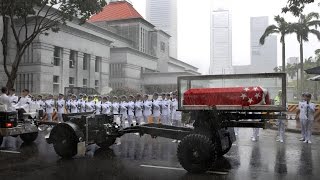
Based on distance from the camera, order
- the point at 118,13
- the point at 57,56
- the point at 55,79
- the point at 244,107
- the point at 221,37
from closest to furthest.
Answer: the point at 244,107 → the point at 55,79 → the point at 57,56 → the point at 118,13 → the point at 221,37

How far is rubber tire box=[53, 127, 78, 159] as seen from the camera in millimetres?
10273

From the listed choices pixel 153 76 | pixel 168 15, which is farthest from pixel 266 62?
pixel 153 76

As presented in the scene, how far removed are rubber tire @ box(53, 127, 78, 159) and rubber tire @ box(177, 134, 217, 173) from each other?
10.7 feet

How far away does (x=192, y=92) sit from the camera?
29.4ft

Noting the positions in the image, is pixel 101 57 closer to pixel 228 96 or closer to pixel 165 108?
pixel 165 108

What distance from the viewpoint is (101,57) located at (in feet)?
131

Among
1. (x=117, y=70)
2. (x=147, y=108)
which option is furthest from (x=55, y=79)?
(x=147, y=108)

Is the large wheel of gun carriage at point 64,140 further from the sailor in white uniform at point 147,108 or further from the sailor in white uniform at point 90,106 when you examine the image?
the sailor in white uniform at point 90,106

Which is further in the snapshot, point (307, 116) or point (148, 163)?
point (307, 116)

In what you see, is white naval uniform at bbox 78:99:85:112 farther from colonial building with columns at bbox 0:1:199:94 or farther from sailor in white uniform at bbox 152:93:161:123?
colonial building with columns at bbox 0:1:199:94

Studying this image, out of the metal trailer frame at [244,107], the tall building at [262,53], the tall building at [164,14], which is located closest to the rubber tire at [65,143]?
the metal trailer frame at [244,107]

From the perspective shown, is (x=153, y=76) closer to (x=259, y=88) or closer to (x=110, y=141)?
(x=110, y=141)

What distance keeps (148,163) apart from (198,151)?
1.94m

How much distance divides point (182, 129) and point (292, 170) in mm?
2863
